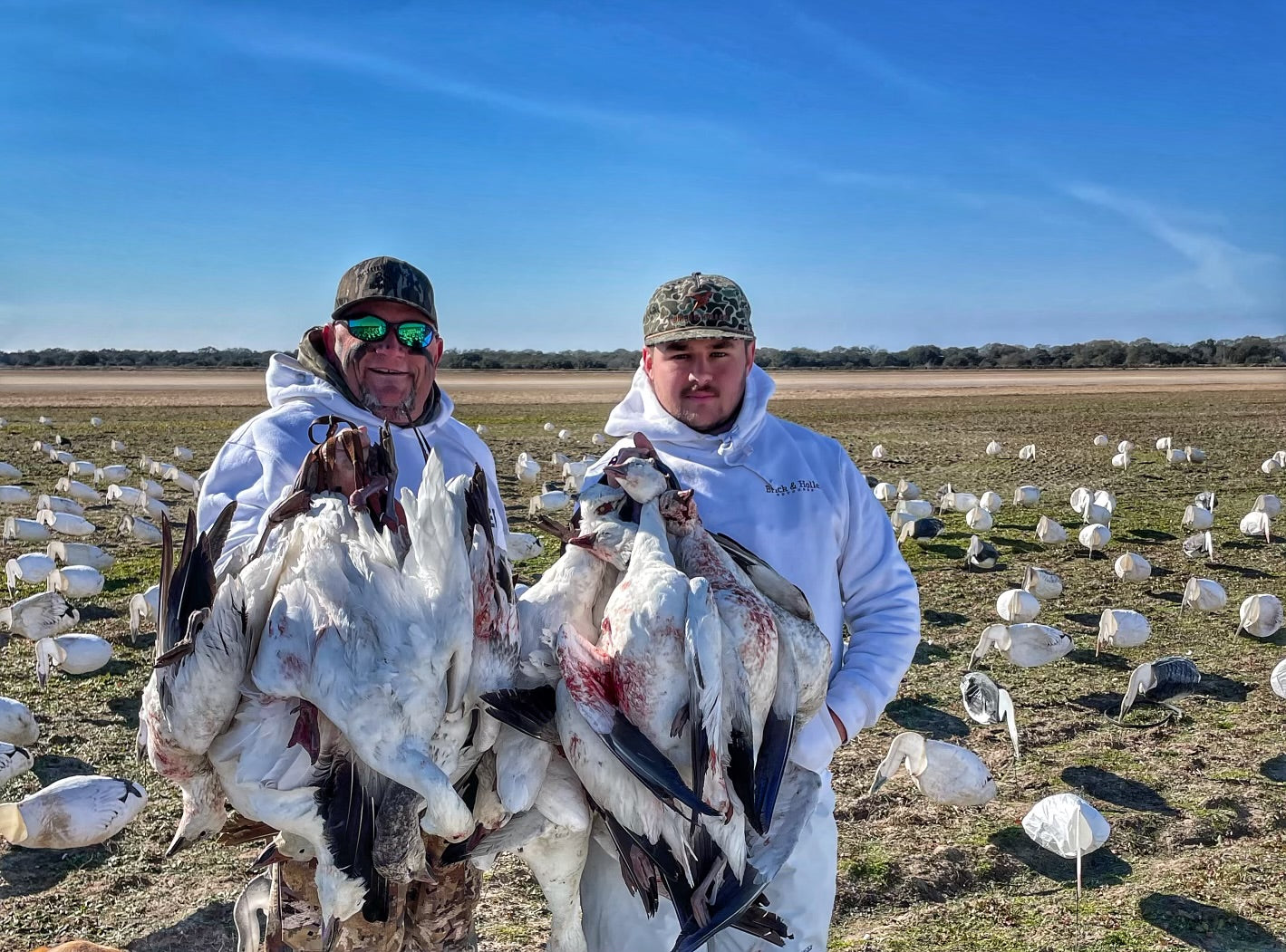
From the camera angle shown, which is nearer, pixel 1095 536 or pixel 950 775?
pixel 950 775

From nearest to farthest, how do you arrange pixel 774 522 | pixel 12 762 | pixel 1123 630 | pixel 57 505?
1. pixel 774 522
2. pixel 12 762
3. pixel 1123 630
4. pixel 57 505

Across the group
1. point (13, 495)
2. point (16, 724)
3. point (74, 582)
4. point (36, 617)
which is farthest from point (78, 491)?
point (16, 724)

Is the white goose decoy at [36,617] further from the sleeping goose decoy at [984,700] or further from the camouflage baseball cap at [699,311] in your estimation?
the sleeping goose decoy at [984,700]

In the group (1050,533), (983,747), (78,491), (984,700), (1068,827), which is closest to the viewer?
(1068,827)

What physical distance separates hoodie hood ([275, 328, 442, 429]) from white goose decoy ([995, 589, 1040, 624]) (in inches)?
315

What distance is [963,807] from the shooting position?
21.0 ft

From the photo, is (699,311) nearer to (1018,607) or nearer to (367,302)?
(367,302)

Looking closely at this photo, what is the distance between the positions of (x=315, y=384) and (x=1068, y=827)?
196 inches

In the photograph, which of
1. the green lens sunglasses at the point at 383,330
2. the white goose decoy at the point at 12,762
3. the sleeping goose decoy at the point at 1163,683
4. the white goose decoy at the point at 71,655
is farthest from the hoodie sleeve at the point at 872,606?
the white goose decoy at the point at 71,655

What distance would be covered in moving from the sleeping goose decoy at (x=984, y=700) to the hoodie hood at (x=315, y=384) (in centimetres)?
575

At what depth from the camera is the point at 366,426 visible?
3.20 m

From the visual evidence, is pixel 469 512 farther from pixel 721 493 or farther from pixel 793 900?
pixel 793 900

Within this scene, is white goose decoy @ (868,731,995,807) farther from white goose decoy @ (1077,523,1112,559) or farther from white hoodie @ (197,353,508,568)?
white goose decoy @ (1077,523,1112,559)

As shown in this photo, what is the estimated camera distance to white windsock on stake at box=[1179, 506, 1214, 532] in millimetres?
14266
